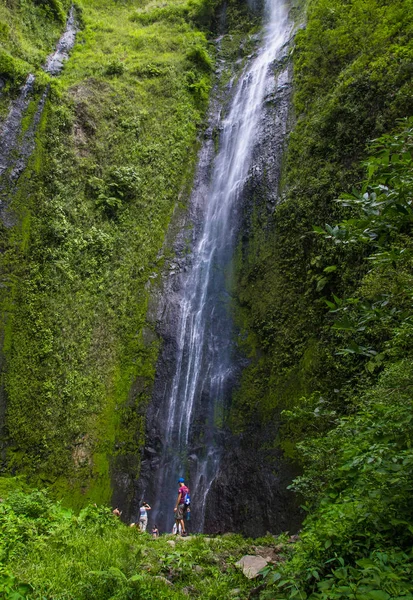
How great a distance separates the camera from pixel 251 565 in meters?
5.26

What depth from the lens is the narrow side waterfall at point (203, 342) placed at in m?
11.1

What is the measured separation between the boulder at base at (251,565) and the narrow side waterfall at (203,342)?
5202mm

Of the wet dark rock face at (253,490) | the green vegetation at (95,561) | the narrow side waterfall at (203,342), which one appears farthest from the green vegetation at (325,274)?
the green vegetation at (95,561)

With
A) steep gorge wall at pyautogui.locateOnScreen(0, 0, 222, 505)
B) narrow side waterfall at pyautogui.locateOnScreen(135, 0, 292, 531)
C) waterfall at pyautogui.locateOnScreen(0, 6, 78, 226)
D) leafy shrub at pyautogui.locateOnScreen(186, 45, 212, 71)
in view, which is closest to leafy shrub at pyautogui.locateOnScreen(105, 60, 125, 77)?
steep gorge wall at pyautogui.locateOnScreen(0, 0, 222, 505)

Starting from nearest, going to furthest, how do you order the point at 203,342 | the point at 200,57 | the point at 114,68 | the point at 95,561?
the point at 95,561, the point at 203,342, the point at 114,68, the point at 200,57

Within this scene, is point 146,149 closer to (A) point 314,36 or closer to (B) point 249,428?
(A) point 314,36

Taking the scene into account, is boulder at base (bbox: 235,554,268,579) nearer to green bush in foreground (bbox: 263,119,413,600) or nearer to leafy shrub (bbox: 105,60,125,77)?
green bush in foreground (bbox: 263,119,413,600)

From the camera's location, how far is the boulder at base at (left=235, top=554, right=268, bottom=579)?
4961mm

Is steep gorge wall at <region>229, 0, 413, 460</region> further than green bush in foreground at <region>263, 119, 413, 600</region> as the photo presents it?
Yes

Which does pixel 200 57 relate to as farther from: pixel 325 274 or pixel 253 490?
pixel 253 490

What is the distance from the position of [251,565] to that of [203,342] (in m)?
8.02

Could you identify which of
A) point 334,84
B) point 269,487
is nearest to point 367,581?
point 269,487

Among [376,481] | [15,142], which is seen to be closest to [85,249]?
[15,142]

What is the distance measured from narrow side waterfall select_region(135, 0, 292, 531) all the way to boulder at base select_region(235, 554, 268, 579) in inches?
205
